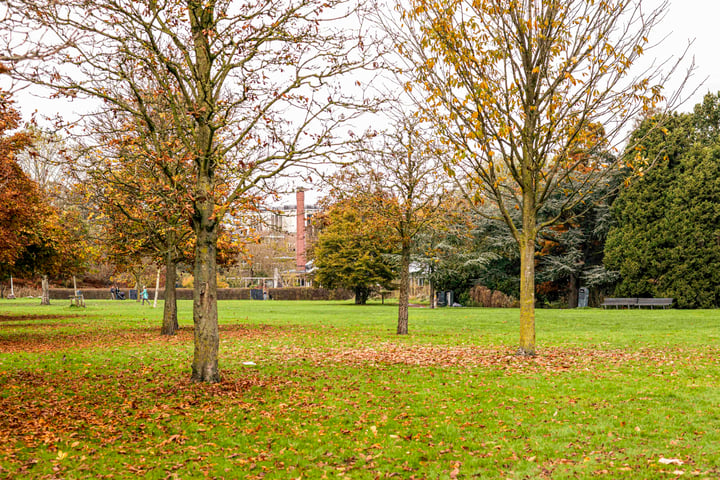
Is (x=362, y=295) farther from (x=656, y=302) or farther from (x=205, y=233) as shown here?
(x=205, y=233)

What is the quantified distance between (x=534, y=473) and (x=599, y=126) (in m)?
8.64

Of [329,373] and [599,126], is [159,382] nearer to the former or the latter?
[329,373]

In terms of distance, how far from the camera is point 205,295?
30.6 feet

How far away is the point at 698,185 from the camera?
32156 mm

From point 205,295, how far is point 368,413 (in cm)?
335

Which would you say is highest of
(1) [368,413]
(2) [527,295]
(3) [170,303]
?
(2) [527,295]

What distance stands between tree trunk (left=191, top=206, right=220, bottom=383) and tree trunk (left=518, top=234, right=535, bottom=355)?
6.47m

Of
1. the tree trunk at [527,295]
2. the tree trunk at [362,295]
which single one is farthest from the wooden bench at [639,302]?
the tree trunk at [527,295]

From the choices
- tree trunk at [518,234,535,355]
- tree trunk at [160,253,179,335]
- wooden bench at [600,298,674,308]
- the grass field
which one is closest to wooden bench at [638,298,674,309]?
wooden bench at [600,298,674,308]

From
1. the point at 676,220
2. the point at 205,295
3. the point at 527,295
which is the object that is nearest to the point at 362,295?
the point at 676,220

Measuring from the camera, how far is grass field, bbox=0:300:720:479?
5781 mm

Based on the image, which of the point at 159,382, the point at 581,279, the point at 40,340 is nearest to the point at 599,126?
the point at 159,382

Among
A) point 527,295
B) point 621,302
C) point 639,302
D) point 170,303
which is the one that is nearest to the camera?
point 527,295

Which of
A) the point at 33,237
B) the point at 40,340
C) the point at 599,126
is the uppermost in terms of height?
the point at 599,126
